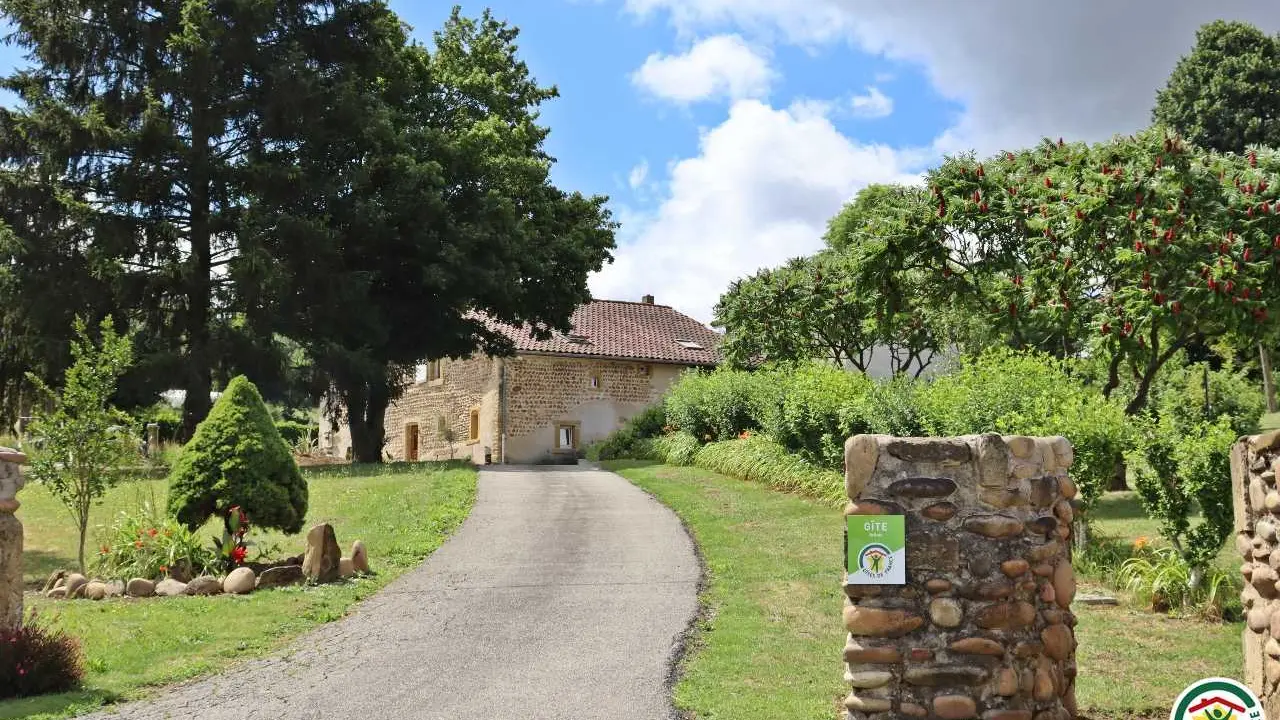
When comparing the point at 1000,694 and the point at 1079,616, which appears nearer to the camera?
the point at 1000,694

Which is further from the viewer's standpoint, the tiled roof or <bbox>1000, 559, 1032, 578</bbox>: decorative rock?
the tiled roof

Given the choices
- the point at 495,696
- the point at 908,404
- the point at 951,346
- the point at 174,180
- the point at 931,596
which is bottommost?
the point at 495,696

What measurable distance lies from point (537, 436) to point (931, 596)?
29649 mm

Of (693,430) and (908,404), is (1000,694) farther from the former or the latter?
(693,430)

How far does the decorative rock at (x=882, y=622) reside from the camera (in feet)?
21.5

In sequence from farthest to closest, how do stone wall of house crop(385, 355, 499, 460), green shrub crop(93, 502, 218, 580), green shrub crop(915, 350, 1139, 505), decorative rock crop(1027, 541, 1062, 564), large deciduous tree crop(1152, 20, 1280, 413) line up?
stone wall of house crop(385, 355, 499, 460), large deciduous tree crop(1152, 20, 1280, 413), green shrub crop(93, 502, 218, 580), green shrub crop(915, 350, 1139, 505), decorative rock crop(1027, 541, 1062, 564)

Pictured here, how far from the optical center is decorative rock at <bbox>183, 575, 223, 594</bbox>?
12.0 metres

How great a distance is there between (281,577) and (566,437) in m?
23.8

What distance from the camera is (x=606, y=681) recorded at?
8352 mm

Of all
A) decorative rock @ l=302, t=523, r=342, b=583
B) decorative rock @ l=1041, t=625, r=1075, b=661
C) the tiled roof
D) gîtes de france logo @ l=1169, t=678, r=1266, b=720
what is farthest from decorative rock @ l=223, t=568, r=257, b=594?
the tiled roof

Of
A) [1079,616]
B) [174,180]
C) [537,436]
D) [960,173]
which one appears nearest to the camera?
[1079,616]

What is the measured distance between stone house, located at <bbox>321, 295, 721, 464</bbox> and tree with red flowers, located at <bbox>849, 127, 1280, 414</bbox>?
1788 centimetres

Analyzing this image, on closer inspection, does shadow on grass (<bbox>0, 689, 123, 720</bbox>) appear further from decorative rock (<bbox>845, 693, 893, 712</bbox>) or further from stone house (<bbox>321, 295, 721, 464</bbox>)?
stone house (<bbox>321, 295, 721, 464</bbox>)

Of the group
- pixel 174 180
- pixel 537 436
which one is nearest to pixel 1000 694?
pixel 174 180
